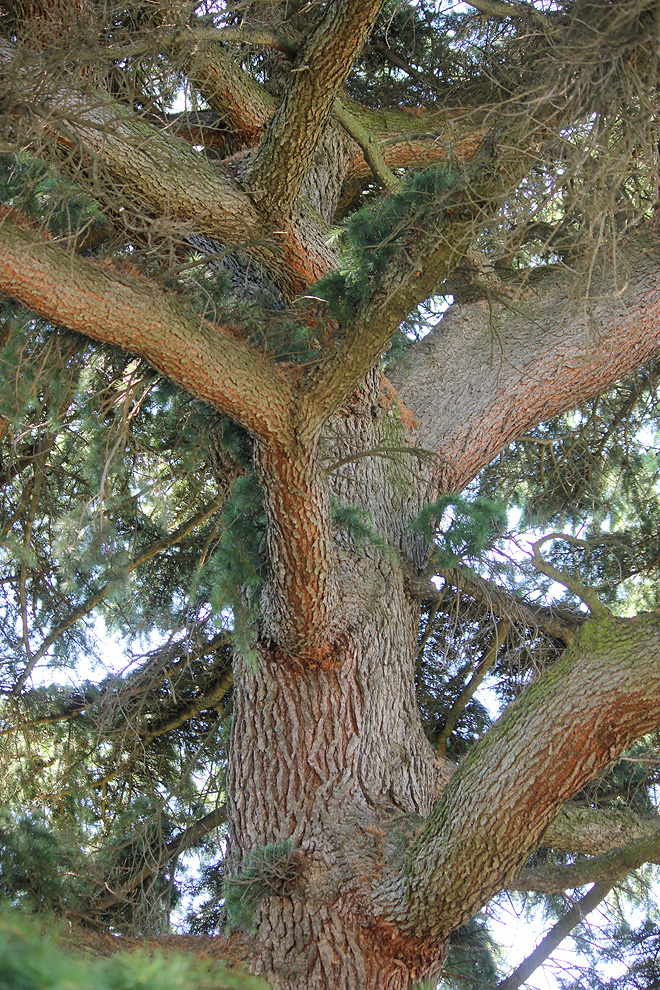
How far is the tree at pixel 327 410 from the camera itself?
2.65 meters

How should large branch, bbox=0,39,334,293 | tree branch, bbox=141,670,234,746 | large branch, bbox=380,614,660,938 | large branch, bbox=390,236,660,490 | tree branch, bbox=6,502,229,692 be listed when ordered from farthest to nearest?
tree branch, bbox=141,670,234,746 → tree branch, bbox=6,502,229,692 → large branch, bbox=390,236,660,490 → large branch, bbox=0,39,334,293 → large branch, bbox=380,614,660,938

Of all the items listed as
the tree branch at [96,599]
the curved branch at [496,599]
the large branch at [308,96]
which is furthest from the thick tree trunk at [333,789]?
the large branch at [308,96]

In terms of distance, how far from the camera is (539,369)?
4387 millimetres

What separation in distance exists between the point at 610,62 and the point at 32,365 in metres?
2.42

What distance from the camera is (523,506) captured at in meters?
5.80

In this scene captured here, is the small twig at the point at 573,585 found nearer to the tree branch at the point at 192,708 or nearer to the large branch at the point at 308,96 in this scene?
the large branch at the point at 308,96

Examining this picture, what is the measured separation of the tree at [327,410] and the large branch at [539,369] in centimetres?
2

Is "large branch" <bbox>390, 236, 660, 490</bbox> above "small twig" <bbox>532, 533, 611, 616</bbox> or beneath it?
above

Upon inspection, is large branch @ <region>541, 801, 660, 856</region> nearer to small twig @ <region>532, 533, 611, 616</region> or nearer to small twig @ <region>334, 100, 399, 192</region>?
small twig @ <region>532, 533, 611, 616</region>

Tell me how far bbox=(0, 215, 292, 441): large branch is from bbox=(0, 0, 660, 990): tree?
1cm

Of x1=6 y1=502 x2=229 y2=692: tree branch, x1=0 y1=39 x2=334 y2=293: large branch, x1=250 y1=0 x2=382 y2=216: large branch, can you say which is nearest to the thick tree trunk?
x1=6 y1=502 x2=229 y2=692: tree branch

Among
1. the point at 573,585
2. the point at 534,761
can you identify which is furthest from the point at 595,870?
the point at 573,585

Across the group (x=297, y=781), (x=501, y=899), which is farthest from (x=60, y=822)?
(x=501, y=899)

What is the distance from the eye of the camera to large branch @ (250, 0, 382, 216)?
2961mm
